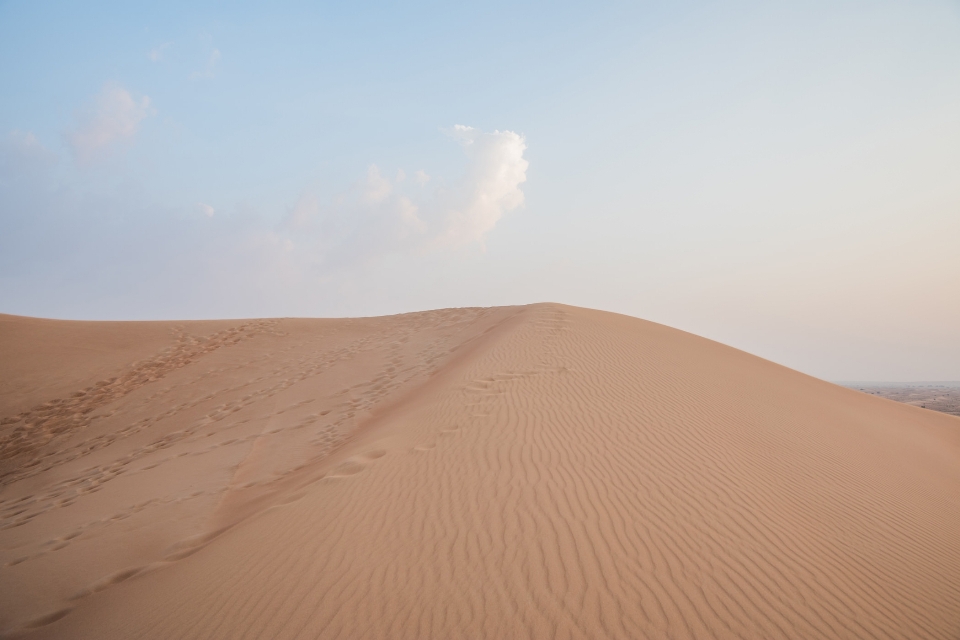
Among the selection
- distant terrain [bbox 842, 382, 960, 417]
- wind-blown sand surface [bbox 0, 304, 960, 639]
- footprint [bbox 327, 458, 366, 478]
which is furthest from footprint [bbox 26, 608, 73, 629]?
distant terrain [bbox 842, 382, 960, 417]

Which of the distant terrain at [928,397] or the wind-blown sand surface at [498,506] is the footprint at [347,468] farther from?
the distant terrain at [928,397]

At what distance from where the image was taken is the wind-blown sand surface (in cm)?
345

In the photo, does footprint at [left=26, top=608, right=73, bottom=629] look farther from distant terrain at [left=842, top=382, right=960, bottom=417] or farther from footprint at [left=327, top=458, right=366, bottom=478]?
distant terrain at [left=842, top=382, right=960, bottom=417]

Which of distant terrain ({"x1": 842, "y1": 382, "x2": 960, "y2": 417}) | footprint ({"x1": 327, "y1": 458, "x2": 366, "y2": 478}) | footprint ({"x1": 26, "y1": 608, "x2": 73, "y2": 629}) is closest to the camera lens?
footprint ({"x1": 26, "y1": 608, "x2": 73, "y2": 629})

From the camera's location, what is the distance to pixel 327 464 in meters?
6.73

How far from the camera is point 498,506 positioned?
4594 mm

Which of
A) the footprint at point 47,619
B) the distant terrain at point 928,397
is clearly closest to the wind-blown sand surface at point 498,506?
the footprint at point 47,619

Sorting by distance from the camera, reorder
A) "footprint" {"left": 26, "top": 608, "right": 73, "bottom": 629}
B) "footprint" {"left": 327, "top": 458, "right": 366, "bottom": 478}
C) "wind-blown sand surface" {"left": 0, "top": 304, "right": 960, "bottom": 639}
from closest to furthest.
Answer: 1. "wind-blown sand surface" {"left": 0, "top": 304, "right": 960, "bottom": 639}
2. "footprint" {"left": 26, "top": 608, "right": 73, "bottom": 629}
3. "footprint" {"left": 327, "top": 458, "right": 366, "bottom": 478}

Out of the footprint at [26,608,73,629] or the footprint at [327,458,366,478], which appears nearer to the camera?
the footprint at [26,608,73,629]

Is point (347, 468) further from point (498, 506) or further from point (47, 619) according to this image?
point (47, 619)

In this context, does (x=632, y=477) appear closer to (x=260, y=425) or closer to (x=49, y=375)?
(x=260, y=425)

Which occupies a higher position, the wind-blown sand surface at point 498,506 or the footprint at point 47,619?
the wind-blown sand surface at point 498,506

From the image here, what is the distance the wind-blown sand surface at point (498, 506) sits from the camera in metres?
3.45

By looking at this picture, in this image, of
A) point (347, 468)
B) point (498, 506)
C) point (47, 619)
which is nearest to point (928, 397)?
point (498, 506)
